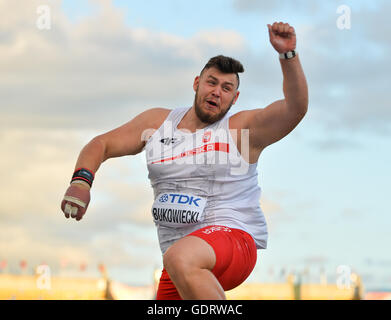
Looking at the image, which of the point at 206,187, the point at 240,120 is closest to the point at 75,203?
the point at 206,187

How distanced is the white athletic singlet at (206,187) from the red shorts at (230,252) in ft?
0.60

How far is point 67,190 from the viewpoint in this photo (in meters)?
6.20

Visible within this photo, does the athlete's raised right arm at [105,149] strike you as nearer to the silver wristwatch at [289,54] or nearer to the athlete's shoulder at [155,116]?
the athlete's shoulder at [155,116]

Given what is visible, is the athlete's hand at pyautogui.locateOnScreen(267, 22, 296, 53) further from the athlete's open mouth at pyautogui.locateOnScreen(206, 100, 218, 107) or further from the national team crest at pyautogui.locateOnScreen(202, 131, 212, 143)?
the national team crest at pyautogui.locateOnScreen(202, 131, 212, 143)

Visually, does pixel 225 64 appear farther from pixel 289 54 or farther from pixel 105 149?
pixel 105 149

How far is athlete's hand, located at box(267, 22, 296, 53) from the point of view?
5.82 metres

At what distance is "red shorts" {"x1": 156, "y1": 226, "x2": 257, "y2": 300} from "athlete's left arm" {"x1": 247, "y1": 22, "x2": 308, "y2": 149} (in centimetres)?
100

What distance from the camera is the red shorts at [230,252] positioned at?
5.88 metres

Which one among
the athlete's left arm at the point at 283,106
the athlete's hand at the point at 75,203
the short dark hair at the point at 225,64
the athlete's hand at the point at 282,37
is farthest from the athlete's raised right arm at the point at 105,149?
the athlete's hand at the point at 282,37

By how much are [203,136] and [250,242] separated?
1.26 meters

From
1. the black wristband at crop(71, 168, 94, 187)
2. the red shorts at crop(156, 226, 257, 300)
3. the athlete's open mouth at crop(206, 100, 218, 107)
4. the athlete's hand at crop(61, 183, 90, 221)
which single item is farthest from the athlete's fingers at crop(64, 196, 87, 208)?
the athlete's open mouth at crop(206, 100, 218, 107)

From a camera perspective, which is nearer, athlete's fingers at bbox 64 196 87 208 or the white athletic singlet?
athlete's fingers at bbox 64 196 87 208

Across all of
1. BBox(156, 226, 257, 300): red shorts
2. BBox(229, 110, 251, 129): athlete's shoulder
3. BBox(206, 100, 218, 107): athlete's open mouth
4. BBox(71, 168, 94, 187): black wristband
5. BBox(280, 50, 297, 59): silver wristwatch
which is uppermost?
BBox(280, 50, 297, 59): silver wristwatch
